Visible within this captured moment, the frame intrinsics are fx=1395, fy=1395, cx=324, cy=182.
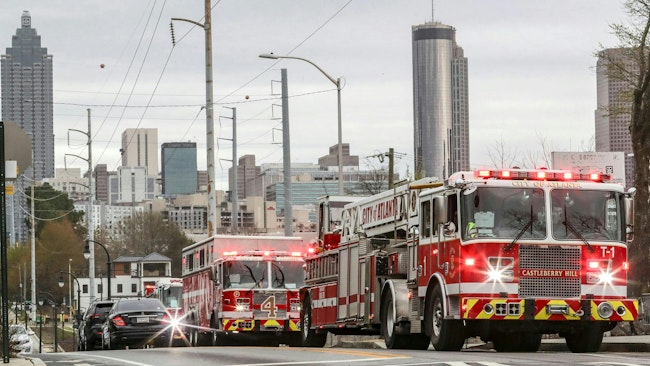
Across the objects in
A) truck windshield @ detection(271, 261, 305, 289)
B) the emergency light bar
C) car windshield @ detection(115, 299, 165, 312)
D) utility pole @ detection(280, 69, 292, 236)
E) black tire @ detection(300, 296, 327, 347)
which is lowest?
black tire @ detection(300, 296, 327, 347)

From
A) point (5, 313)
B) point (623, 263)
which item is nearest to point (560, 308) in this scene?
point (623, 263)

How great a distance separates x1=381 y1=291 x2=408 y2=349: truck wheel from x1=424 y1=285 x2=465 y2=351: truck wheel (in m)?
1.34

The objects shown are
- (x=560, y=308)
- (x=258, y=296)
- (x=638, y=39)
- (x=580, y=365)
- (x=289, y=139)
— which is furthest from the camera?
(x=289, y=139)

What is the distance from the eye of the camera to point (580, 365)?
17.8m

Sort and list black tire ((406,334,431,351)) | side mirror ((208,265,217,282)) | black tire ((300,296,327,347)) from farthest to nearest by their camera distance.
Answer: side mirror ((208,265,217,282)) → black tire ((300,296,327,347)) → black tire ((406,334,431,351))

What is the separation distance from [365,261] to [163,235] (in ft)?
529

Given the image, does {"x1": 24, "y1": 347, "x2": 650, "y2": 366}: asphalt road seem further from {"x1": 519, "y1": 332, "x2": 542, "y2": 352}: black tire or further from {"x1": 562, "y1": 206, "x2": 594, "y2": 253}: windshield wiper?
{"x1": 519, "y1": 332, "x2": 542, "y2": 352}: black tire

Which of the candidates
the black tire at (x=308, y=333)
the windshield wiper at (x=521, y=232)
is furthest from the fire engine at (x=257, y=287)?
the windshield wiper at (x=521, y=232)

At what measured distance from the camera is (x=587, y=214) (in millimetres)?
24203

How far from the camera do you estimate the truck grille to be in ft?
78.0

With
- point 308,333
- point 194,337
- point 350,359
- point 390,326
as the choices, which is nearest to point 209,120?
point 194,337

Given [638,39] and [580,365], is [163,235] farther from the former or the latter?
[580,365]

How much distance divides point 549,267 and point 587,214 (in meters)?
1.20

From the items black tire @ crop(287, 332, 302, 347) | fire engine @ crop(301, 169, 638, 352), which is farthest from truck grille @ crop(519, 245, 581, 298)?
black tire @ crop(287, 332, 302, 347)
